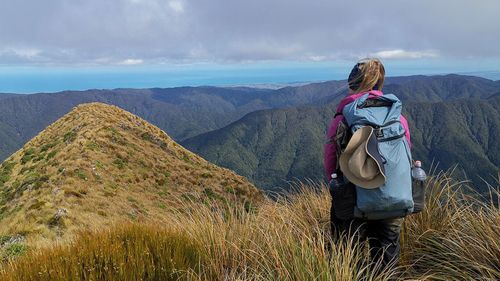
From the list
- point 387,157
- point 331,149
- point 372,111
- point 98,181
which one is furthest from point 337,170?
point 98,181

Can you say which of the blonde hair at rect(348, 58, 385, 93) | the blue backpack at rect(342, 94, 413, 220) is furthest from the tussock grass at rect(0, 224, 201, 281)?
the blonde hair at rect(348, 58, 385, 93)

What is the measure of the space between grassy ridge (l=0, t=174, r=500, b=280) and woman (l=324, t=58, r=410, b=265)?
172 mm

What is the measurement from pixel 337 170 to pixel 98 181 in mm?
17683

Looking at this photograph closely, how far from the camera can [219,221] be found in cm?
582

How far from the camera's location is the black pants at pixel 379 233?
4.55 metres

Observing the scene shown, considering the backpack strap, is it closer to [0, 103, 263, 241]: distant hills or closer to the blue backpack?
the blue backpack

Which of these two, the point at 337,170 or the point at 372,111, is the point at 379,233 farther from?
the point at 372,111

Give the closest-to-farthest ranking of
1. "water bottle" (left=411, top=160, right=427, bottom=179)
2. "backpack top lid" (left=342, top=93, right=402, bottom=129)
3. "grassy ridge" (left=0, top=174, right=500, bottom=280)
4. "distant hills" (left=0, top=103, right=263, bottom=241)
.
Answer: "grassy ridge" (left=0, top=174, right=500, bottom=280) → "backpack top lid" (left=342, top=93, right=402, bottom=129) → "water bottle" (left=411, top=160, right=427, bottom=179) → "distant hills" (left=0, top=103, right=263, bottom=241)

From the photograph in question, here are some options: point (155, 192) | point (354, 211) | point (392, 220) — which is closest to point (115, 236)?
point (354, 211)

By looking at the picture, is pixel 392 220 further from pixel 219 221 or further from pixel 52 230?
pixel 52 230

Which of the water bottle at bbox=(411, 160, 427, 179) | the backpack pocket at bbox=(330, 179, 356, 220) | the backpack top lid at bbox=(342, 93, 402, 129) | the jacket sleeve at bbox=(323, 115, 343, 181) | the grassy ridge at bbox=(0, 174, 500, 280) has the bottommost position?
the grassy ridge at bbox=(0, 174, 500, 280)

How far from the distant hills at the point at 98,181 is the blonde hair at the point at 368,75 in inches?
111

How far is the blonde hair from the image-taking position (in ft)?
15.6

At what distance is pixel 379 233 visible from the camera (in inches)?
183
